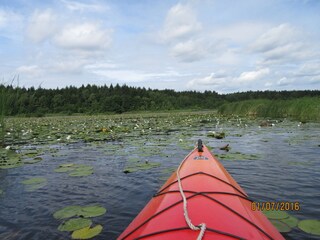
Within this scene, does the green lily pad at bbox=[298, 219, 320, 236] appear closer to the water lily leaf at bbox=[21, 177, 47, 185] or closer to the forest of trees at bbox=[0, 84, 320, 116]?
the water lily leaf at bbox=[21, 177, 47, 185]

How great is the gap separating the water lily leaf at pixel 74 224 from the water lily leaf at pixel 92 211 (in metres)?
0.23

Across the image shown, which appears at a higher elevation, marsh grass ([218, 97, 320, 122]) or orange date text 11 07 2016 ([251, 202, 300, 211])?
marsh grass ([218, 97, 320, 122])

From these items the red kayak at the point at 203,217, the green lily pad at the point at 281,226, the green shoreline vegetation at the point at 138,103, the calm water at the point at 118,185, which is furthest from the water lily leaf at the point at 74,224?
the green shoreline vegetation at the point at 138,103

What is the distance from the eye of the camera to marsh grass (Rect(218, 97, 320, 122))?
2105 cm

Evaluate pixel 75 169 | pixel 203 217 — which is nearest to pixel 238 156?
pixel 75 169

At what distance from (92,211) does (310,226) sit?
299 centimetres

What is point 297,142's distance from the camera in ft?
34.4

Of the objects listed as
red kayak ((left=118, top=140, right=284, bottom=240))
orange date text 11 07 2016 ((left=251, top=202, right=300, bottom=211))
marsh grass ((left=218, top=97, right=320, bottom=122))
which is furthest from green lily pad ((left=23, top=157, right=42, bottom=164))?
marsh grass ((left=218, top=97, right=320, bottom=122))

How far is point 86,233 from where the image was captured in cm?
372

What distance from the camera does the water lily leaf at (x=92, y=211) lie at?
436 cm

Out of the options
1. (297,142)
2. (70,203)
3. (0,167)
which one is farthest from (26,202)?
(297,142)

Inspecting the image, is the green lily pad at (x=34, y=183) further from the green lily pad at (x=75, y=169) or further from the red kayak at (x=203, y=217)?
the red kayak at (x=203, y=217)

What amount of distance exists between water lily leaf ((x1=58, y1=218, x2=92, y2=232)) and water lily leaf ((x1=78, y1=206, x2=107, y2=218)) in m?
0.23

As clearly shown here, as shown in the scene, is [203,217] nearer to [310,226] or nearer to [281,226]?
[281,226]
